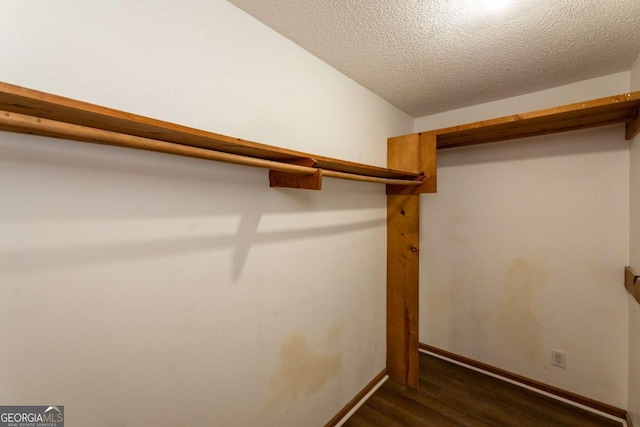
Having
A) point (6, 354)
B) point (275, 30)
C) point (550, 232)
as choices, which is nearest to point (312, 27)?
point (275, 30)

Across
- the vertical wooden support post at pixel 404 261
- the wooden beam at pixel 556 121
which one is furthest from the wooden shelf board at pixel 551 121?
the vertical wooden support post at pixel 404 261

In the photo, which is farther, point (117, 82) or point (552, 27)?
point (552, 27)

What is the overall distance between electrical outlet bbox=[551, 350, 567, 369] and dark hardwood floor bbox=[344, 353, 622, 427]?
26cm

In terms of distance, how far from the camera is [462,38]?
1365mm

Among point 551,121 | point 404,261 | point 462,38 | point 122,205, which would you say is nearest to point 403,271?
point 404,261

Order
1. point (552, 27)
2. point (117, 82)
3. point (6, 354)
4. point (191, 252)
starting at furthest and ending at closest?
point (552, 27) → point (191, 252) → point (117, 82) → point (6, 354)

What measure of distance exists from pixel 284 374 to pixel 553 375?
82.4 inches

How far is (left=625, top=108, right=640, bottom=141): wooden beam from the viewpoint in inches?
57.7

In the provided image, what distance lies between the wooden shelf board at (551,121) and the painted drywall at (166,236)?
103cm

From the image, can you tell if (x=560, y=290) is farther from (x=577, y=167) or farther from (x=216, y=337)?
(x=216, y=337)

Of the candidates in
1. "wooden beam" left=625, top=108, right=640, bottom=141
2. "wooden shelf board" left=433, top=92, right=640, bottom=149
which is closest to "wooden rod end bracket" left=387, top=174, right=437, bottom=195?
"wooden shelf board" left=433, top=92, right=640, bottom=149

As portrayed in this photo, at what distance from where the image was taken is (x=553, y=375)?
1.96 metres

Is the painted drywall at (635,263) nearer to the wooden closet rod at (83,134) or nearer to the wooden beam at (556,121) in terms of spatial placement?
the wooden beam at (556,121)

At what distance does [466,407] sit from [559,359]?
81 cm
